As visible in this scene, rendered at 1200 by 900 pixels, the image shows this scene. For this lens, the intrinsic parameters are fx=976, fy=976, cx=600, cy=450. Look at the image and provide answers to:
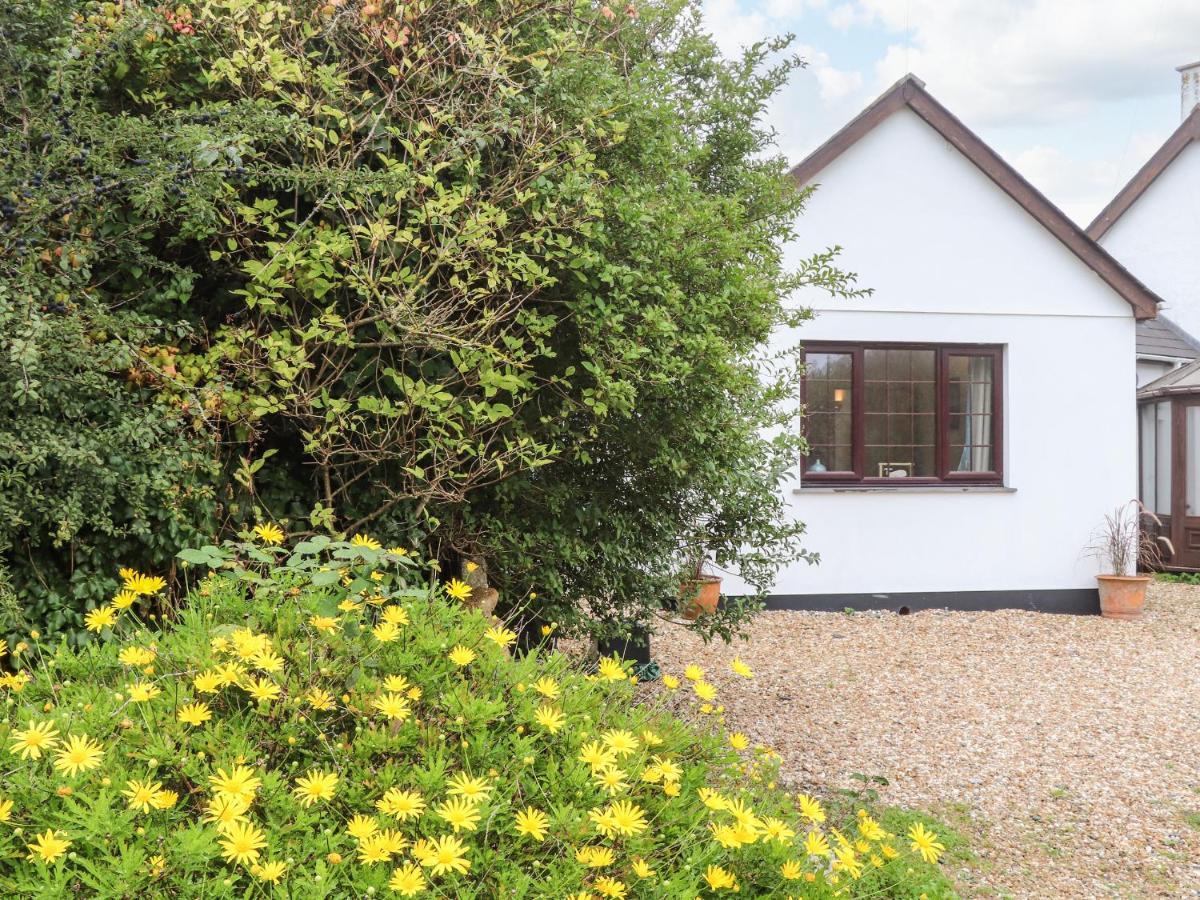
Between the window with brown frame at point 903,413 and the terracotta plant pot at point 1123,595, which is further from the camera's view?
the window with brown frame at point 903,413

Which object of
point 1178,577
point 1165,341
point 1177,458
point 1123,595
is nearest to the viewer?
point 1123,595

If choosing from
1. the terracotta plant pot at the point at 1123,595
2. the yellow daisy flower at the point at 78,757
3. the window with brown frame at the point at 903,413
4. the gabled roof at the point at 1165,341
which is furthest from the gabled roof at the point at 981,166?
the yellow daisy flower at the point at 78,757

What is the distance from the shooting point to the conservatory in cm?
1316

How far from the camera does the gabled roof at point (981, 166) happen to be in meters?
9.96

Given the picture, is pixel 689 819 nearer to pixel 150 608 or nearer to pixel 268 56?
pixel 150 608

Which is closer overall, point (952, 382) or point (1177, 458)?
point (952, 382)

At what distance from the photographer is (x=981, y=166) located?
10.3 m

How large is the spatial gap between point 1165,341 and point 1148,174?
2604 millimetres

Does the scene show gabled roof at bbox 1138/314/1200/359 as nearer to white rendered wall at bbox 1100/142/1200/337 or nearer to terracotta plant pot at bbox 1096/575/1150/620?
white rendered wall at bbox 1100/142/1200/337

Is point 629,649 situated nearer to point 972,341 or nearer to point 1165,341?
point 972,341

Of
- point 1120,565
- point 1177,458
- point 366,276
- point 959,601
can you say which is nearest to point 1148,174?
point 1177,458

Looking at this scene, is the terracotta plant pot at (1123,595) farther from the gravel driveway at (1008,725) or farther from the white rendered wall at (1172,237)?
the white rendered wall at (1172,237)

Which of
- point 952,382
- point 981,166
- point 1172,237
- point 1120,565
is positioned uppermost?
point 1172,237

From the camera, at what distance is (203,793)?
1890 millimetres
